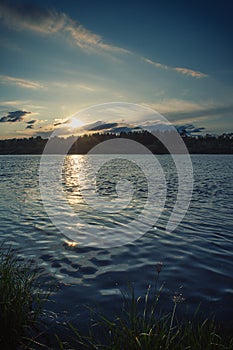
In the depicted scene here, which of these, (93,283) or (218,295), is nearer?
(218,295)

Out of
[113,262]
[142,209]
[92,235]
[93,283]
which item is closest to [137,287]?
[93,283]

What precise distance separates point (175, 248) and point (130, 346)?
318 inches

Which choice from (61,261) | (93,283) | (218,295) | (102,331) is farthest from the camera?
(61,261)

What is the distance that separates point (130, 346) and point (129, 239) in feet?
29.3

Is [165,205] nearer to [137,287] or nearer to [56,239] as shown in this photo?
[56,239]

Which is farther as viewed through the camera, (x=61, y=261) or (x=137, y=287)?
(x=61, y=261)

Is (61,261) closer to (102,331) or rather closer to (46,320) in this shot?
(46,320)

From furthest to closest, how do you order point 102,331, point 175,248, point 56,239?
1. point 56,239
2. point 175,248
3. point 102,331

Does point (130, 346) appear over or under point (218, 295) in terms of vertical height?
over

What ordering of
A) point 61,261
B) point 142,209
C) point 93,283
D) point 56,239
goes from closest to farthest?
point 93,283
point 61,261
point 56,239
point 142,209

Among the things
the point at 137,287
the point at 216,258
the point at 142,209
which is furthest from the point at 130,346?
the point at 142,209

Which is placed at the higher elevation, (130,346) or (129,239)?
(130,346)

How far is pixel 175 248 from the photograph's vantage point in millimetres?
12109

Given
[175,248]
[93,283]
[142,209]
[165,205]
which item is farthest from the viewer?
[165,205]
